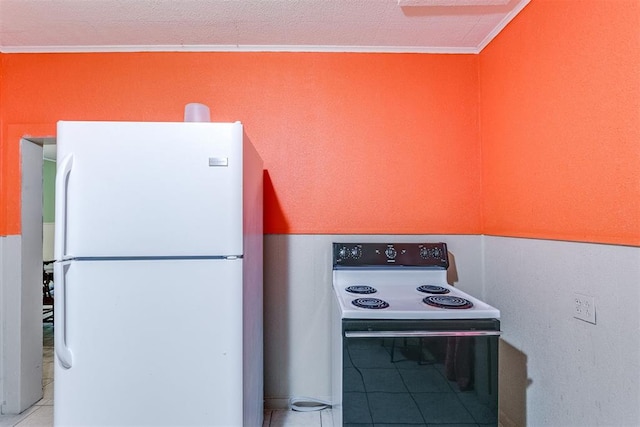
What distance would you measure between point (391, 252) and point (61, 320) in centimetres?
162

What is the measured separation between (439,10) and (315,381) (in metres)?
2.35

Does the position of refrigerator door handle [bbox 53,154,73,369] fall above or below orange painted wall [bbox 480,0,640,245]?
below

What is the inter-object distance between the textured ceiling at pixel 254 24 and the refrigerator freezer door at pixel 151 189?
89 cm

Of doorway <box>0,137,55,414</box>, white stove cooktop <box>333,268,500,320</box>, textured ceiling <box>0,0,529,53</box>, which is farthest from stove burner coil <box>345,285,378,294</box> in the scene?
doorway <box>0,137,55,414</box>

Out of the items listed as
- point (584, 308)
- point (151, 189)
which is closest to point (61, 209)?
point (151, 189)

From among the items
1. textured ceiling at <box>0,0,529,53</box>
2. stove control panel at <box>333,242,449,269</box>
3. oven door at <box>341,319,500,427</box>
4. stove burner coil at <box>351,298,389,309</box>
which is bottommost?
oven door at <box>341,319,500,427</box>

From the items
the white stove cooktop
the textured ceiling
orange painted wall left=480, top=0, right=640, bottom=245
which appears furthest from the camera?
the textured ceiling

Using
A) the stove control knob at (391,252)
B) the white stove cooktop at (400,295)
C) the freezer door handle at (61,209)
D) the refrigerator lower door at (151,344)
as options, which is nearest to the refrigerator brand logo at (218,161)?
the refrigerator lower door at (151,344)

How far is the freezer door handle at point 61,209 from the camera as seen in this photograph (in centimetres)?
121

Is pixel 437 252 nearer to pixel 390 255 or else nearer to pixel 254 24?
pixel 390 255

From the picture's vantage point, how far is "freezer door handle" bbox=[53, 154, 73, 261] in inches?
47.7

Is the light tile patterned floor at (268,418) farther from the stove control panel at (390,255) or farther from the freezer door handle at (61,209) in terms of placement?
the freezer door handle at (61,209)

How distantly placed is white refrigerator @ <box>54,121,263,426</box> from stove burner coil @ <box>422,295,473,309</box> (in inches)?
35.2

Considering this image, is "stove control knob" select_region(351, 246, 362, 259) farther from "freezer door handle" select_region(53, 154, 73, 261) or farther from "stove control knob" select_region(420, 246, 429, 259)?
"freezer door handle" select_region(53, 154, 73, 261)
